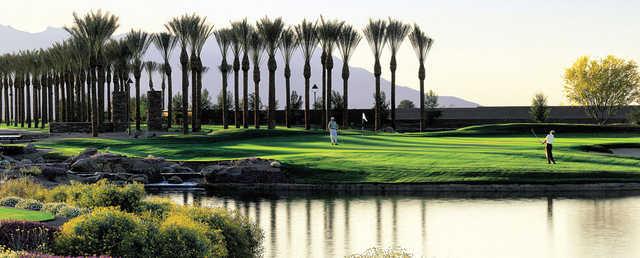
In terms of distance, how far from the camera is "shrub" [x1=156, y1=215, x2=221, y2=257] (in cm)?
1312

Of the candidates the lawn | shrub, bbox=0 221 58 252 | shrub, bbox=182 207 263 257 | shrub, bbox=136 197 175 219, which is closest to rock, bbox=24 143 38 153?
the lawn

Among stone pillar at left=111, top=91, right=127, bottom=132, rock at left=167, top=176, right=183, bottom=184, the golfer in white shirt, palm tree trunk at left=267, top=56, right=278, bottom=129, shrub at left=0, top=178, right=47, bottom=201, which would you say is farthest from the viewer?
palm tree trunk at left=267, top=56, right=278, bottom=129

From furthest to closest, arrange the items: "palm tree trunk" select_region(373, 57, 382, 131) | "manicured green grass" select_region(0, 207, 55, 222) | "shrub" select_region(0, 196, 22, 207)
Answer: "palm tree trunk" select_region(373, 57, 382, 131) → "shrub" select_region(0, 196, 22, 207) → "manicured green grass" select_region(0, 207, 55, 222)

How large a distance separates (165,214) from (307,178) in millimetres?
17248

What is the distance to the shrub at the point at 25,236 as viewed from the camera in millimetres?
12148

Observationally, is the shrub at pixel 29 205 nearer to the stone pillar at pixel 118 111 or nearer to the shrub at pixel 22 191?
the shrub at pixel 22 191

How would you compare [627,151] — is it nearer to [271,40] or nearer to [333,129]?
[333,129]

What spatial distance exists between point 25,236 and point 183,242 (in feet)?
7.62

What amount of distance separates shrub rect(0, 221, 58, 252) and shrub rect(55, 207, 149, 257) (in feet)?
0.66

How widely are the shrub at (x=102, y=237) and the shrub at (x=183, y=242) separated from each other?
1.00ft

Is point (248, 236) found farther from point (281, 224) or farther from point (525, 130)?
point (525, 130)

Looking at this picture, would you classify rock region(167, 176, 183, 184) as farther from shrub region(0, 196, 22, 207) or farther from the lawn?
shrub region(0, 196, 22, 207)

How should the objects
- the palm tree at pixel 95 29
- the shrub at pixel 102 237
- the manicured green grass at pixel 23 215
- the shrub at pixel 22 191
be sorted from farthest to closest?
the palm tree at pixel 95 29 → the shrub at pixel 22 191 → the manicured green grass at pixel 23 215 → the shrub at pixel 102 237

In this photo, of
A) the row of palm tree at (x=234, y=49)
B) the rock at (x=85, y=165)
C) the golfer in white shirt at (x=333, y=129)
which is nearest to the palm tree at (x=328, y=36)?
the row of palm tree at (x=234, y=49)
